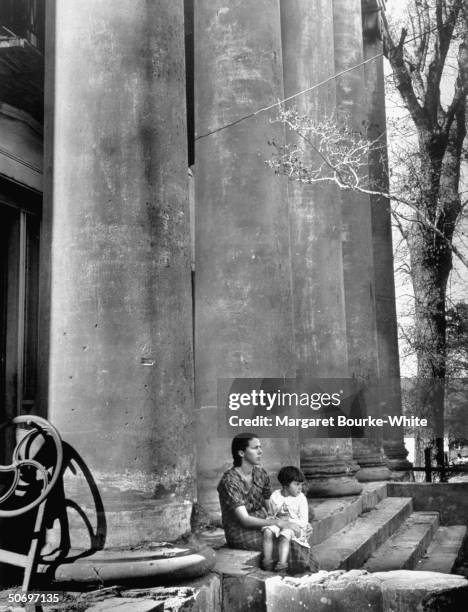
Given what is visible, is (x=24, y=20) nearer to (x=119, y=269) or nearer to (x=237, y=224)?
(x=237, y=224)

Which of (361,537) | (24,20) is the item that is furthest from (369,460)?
(24,20)

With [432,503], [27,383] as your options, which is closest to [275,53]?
[27,383]

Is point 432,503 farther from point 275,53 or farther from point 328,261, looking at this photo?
point 275,53

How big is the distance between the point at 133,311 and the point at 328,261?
666cm

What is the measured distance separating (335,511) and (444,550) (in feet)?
8.70

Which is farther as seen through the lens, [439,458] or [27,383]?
[439,458]

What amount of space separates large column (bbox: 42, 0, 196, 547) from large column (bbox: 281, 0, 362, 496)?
18.7 feet

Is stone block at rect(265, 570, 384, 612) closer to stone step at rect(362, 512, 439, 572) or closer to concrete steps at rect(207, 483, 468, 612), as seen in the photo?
concrete steps at rect(207, 483, 468, 612)

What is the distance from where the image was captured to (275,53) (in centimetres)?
893

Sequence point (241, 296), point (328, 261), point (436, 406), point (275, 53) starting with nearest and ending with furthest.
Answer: point (241, 296)
point (275, 53)
point (328, 261)
point (436, 406)

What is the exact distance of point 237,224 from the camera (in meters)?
8.41

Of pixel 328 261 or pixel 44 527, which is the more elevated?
pixel 328 261

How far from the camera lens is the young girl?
256 inches

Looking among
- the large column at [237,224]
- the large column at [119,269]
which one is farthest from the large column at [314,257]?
the large column at [119,269]
